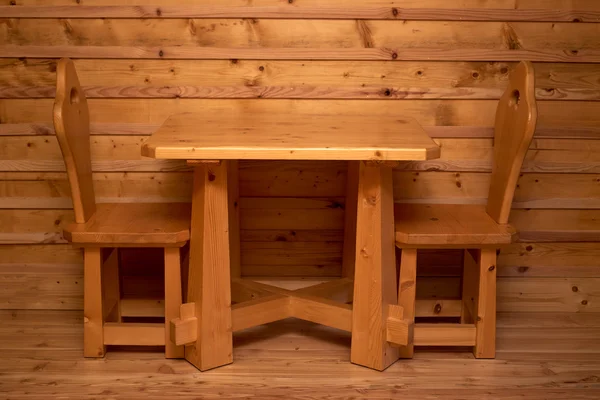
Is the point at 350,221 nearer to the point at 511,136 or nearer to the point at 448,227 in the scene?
the point at 448,227

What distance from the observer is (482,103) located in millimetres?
3342

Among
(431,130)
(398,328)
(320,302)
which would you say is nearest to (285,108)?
(431,130)

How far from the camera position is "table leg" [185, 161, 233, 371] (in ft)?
8.87

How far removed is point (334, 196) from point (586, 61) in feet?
4.26

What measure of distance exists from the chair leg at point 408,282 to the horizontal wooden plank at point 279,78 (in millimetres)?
825

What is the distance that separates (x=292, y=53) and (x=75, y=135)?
1014mm

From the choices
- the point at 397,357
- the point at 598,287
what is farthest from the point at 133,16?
the point at 598,287

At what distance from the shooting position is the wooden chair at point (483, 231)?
281 cm

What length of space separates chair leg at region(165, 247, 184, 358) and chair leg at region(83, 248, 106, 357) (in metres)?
0.27

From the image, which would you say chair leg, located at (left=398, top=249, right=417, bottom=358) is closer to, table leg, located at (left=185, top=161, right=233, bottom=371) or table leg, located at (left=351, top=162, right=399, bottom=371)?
table leg, located at (left=351, top=162, right=399, bottom=371)

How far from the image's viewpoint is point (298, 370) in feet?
9.36

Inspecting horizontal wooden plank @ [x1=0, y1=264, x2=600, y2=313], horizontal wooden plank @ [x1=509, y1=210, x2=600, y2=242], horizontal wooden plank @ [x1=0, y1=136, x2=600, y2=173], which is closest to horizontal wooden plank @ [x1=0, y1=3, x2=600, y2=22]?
horizontal wooden plank @ [x1=0, y1=136, x2=600, y2=173]

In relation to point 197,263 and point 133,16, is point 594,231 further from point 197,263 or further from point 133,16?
point 133,16

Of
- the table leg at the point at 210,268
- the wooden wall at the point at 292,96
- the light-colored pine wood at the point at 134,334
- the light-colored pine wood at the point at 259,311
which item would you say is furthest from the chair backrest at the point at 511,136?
the light-colored pine wood at the point at 134,334
